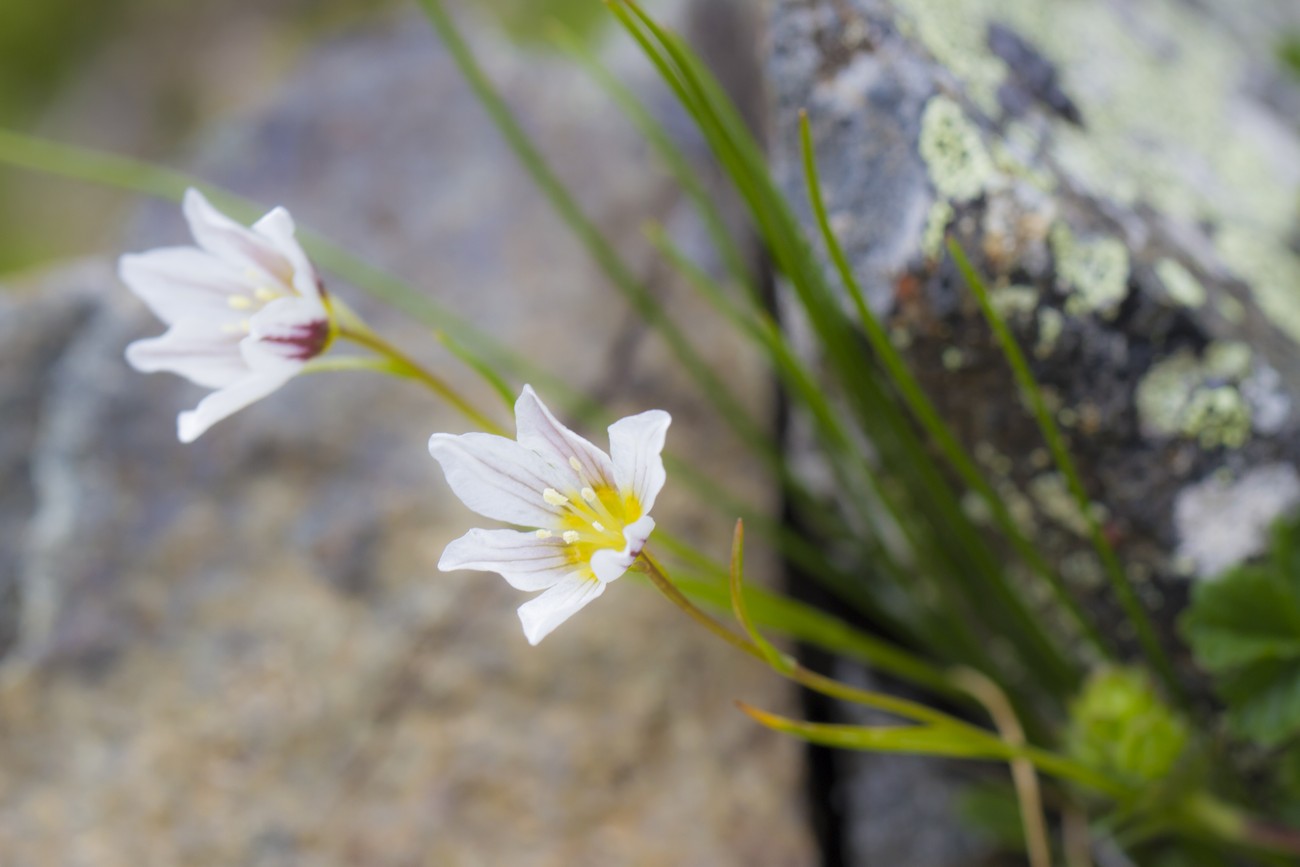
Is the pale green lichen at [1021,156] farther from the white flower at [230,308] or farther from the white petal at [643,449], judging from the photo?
the white flower at [230,308]

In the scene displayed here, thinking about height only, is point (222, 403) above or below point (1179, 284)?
above

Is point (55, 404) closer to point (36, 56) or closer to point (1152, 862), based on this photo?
point (1152, 862)

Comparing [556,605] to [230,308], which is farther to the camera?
[230,308]

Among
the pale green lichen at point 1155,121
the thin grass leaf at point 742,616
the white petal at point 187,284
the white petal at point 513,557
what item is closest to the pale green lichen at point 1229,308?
the pale green lichen at point 1155,121

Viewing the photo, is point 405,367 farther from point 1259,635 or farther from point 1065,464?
point 1259,635

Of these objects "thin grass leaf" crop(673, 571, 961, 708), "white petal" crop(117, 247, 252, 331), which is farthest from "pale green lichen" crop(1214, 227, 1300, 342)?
"white petal" crop(117, 247, 252, 331)

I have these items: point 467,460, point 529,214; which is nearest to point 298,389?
point 529,214

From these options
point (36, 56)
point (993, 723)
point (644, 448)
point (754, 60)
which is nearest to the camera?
point (644, 448)

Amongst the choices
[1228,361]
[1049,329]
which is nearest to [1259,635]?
[1228,361]
